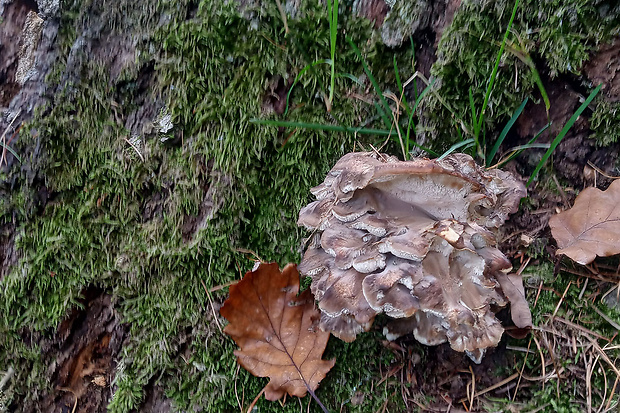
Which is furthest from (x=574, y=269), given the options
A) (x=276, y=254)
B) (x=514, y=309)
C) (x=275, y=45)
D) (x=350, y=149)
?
(x=275, y=45)

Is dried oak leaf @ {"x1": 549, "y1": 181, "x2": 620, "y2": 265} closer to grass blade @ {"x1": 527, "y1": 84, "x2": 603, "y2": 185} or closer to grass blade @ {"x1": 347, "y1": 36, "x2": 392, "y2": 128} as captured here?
grass blade @ {"x1": 527, "y1": 84, "x2": 603, "y2": 185}

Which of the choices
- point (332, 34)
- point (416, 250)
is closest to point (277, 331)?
point (416, 250)

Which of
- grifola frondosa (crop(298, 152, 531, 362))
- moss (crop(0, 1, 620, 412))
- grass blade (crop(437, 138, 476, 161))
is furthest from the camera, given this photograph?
moss (crop(0, 1, 620, 412))

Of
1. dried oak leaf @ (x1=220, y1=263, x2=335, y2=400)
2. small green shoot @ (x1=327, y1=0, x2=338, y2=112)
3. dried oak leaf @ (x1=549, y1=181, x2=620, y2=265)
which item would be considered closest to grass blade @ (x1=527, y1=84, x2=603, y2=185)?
dried oak leaf @ (x1=549, y1=181, x2=620, y2=265)

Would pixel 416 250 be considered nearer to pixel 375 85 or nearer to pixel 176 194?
pixel 375 85

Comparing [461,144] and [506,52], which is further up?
[506,52]

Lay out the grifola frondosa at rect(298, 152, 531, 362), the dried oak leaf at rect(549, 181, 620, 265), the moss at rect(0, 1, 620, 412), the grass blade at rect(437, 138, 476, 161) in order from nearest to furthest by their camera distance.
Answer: the grifola frondosa at rect(298, 152, 531, 362)
the dried oak leaf at rect(549, 181, 620, 265)
the grass blade at rect(437, 138, 476, 161)
the moss at rect(0, 1, 620, 412)
